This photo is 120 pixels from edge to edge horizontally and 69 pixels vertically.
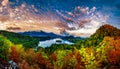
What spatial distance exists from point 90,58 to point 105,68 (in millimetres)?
12445

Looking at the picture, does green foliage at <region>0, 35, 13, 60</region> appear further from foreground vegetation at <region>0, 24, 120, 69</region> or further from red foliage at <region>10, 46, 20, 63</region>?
red foliage at <region>10, 46, 20, 63</region>

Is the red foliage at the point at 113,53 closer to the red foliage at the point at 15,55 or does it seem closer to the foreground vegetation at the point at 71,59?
the foreground vegetation at the point at 71,59

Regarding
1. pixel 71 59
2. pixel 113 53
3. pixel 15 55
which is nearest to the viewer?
pixel 71 59

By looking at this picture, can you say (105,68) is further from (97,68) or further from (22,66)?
(22,66)

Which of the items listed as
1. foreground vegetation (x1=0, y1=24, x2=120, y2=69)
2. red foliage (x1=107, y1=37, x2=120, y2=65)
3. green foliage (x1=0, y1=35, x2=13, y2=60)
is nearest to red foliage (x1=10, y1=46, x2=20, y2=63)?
foreground vegetation (x1=0, y1=24, x2=120, y2=69)

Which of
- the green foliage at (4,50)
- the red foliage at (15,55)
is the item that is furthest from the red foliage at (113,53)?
the green foliage at (4,50)

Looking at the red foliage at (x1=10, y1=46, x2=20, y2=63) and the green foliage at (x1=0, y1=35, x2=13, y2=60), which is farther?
the red foliage at (x1=10, y1=46, x2=20, y2=63)

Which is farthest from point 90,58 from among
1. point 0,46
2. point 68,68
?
point 0,46

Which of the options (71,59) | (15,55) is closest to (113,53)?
(71,59)

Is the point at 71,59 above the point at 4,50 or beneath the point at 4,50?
beneath

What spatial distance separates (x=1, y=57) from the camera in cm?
13250

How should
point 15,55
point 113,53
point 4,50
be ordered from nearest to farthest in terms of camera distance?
point 4,50
point 113,53
point 15,55

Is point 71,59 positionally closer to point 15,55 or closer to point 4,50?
point 4,50

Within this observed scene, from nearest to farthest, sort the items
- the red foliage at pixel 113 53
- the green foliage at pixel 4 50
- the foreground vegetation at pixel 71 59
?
the green foliage at pixel 4 50 < the foreground vegetation at pixel 71 59 < the red foliage at pixel 113 53
